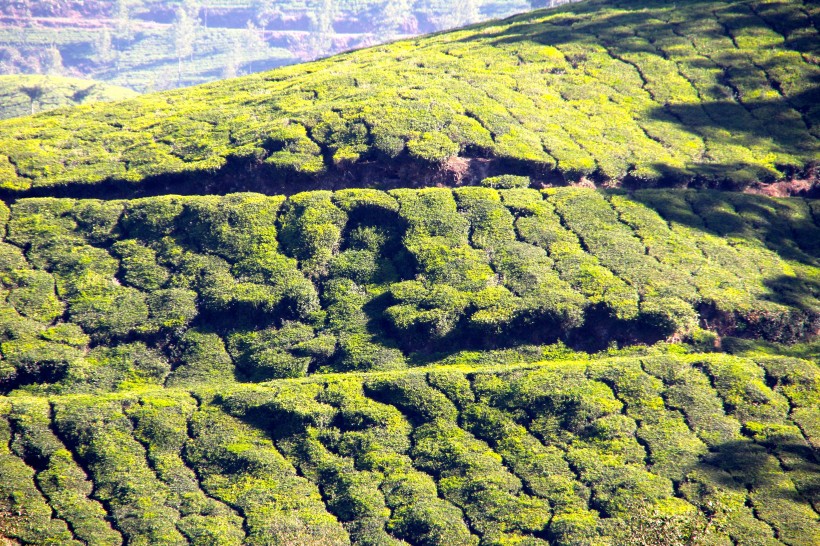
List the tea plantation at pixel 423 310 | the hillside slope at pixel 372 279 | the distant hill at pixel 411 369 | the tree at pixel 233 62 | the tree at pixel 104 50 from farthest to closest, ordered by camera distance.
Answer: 1. the tree at pixel 104 50
2. the tree at pixel 233 62
3. the hillside slope at pixel 372 279
4. the tea plantation at pixel 423 310
5. the distant hill at pixel 411 369

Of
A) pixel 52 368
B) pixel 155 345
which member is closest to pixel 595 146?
pixel 155 345

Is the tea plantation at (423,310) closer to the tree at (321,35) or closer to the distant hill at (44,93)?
the distant hill at (44,93)

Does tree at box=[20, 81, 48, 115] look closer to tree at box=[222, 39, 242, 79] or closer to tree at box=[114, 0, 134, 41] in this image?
tree at box=[222, 39, 242, 79]

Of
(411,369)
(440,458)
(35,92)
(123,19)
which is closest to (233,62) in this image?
(123,19)

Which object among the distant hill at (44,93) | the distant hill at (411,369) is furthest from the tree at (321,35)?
the distant hill at (411,369)

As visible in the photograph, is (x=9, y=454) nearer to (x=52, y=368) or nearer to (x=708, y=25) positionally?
(x=52, y=368)

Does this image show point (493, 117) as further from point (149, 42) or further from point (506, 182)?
point (149, 42)
